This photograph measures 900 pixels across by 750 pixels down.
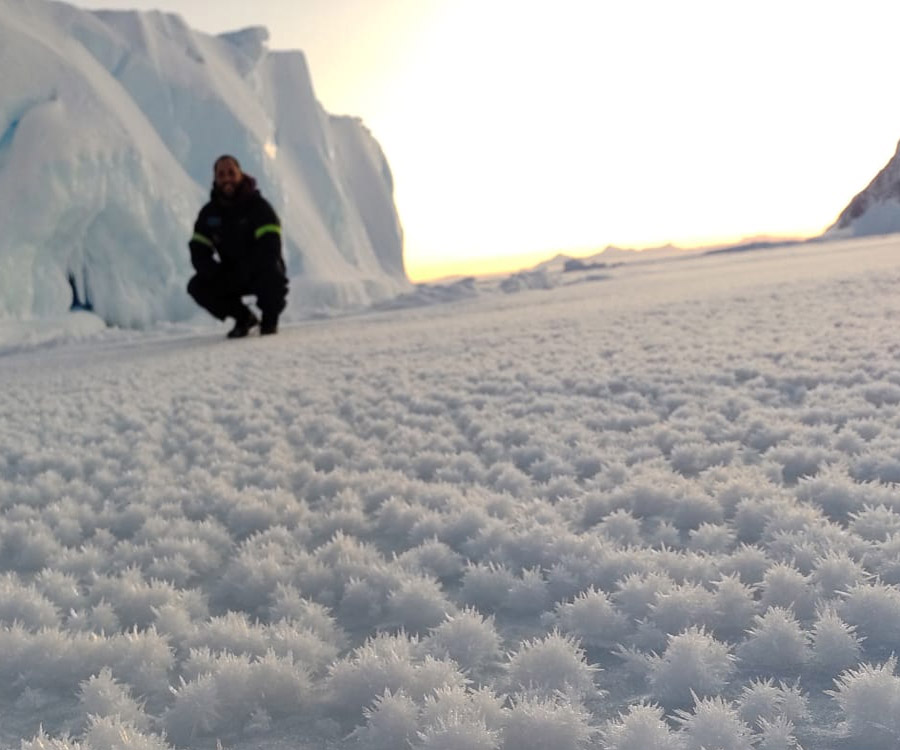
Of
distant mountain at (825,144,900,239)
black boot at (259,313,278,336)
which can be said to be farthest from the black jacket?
distant mountain at (825,144,900,239)

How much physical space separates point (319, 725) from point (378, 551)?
705mm

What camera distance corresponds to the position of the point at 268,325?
748 centimetres

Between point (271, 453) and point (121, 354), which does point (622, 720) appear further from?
point (121, 354)

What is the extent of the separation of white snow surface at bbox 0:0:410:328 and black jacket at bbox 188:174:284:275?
407 centimetres

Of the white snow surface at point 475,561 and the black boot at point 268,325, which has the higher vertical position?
the black boot at point 268,325

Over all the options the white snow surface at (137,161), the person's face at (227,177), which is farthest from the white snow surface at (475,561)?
the white snow surface at (137,161)

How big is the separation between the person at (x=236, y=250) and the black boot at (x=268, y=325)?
0.04 ft

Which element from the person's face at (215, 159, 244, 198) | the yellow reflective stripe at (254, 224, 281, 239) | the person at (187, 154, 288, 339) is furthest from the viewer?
the yellow reflective stripe at (254, 224, 281, 239)

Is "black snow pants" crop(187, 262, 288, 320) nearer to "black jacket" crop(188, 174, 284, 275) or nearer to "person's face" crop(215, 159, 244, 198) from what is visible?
"black jacket" crop(188, 174, 284, 275)

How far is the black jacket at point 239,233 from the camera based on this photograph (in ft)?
22.7

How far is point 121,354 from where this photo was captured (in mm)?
6656

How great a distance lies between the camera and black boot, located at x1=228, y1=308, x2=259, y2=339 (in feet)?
24.1

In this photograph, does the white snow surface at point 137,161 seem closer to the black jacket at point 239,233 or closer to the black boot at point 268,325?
the black boot at point 268,325

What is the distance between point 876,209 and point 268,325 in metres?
24.6
